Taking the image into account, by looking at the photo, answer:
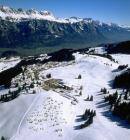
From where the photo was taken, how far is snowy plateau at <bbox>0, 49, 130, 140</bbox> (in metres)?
59.9

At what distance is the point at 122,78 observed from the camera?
95562mm

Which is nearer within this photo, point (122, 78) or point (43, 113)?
point (43, 113)

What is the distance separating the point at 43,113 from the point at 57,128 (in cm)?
823

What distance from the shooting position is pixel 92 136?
56969 millimetres

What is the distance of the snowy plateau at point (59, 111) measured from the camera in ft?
196

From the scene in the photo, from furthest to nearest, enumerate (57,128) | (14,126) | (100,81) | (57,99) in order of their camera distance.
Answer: (100,81), (57,99), (14,126), (57,128)

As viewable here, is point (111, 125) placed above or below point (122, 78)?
below

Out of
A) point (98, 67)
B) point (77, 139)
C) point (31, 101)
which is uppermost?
point (98, 67)

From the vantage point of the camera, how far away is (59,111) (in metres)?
69.6

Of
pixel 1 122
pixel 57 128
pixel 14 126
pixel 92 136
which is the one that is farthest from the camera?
pixel 1 122

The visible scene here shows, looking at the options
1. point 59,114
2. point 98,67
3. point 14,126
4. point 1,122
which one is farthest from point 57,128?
point 98,67

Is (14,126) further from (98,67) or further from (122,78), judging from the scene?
(98,67)

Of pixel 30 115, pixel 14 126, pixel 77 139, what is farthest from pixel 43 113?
pixel 77 139

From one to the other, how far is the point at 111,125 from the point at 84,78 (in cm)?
4286
